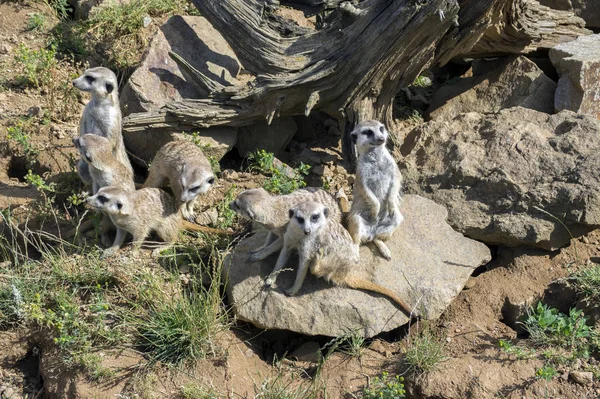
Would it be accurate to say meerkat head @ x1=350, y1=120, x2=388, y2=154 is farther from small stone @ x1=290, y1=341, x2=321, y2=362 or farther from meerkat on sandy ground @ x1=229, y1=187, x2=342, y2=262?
small stone @ x1=290, y1=341, x2=321, y2=362

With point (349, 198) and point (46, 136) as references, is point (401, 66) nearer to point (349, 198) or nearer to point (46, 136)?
point (349, 198)

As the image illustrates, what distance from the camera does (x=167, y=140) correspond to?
5.62 m

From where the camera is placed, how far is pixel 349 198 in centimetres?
546

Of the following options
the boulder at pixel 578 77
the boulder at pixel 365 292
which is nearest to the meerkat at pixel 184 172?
the boulder at pixel 365 292

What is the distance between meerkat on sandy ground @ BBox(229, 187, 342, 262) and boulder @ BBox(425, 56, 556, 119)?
7.64 feet

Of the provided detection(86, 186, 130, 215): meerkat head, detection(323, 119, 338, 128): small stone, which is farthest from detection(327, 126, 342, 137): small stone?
detection(86, 186, 130, 215): meerkat head

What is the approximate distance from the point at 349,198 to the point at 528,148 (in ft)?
4.73

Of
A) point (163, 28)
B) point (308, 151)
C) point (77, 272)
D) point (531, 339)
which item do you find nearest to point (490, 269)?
point (531, 339)

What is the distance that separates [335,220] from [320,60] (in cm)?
160

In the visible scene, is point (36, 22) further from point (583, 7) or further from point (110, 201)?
point (583, 7)

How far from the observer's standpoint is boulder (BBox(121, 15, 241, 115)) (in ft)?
19.0

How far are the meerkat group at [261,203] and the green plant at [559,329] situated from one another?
843 mm

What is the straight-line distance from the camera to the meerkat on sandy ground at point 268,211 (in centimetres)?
439

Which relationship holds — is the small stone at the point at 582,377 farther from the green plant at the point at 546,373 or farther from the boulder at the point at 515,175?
the boulder at the point at 515,175
